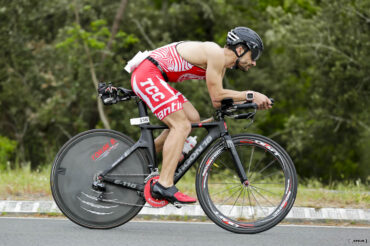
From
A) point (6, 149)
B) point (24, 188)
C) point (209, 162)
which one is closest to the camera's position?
point (209, 162)

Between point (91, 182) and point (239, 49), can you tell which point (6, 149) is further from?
point (239, 49)

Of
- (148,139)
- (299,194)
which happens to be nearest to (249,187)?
(148,139)

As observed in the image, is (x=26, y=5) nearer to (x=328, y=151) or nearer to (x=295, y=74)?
(x=295, y=74)

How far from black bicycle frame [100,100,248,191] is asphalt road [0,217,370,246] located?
50 centimetres

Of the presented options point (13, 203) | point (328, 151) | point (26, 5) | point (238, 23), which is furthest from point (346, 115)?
point (13, 203)

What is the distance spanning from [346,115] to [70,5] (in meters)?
9.16

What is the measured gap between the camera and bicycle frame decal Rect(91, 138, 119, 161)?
595cm

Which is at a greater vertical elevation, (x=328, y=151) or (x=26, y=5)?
(x=26, y=5)

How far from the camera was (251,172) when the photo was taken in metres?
5.88

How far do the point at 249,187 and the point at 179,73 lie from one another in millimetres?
1236

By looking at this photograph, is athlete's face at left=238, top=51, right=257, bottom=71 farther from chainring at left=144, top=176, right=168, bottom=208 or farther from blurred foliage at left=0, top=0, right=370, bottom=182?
blurred foliage at left=0, top=0, right=370, bottom=182

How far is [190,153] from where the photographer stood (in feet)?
19.4

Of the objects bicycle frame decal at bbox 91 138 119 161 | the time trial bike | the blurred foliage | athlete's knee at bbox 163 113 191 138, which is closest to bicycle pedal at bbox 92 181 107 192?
the time trial bike

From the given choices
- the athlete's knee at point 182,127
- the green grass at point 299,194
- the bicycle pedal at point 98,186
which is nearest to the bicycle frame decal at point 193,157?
the athlete's knee at point 182,127
